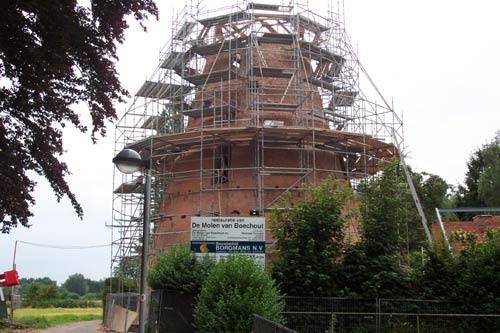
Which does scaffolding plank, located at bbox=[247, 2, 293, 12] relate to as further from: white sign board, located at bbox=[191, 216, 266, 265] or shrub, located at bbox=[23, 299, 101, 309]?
shrub, located at bbox=[23, 299, 101, 309]

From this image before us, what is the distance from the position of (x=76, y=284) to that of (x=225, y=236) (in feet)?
464

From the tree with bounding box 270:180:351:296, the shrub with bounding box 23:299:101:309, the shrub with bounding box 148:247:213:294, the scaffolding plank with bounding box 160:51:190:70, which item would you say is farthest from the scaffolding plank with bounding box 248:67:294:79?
the shrub with bounding box 23:299:101:309

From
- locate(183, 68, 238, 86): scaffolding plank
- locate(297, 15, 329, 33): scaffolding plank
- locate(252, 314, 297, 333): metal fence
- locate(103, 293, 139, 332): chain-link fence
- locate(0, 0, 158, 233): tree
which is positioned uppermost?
locate(297, 15, 329, 33): scaffolding plank

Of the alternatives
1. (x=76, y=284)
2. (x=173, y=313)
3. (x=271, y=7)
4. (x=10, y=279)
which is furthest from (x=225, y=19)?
(x=76, y=284)

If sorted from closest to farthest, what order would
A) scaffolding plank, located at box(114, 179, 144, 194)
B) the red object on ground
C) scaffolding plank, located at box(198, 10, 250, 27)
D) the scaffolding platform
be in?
the scaffolding platform
scaffolding plank, located at box(198, 10, 250, 27)
the red object on ground
scaffolding plank, located at box(114, 179, 144, 194)

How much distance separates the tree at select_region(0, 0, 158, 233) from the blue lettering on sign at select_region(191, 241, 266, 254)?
9.61 meters

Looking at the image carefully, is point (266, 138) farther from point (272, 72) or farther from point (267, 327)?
point (267, 327)

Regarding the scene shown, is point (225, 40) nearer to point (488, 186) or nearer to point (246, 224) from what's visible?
point (246, 224)

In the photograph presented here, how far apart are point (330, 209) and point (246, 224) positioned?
2843 millimetres

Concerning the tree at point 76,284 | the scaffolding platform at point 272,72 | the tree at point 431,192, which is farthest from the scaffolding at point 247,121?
the tree at point 76,284

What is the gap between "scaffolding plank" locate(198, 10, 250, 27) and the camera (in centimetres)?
2922

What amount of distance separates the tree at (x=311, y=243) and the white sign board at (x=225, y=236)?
Result: 0.89 metres

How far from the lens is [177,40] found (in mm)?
31328

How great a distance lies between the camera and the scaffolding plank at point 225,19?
29219 mm
